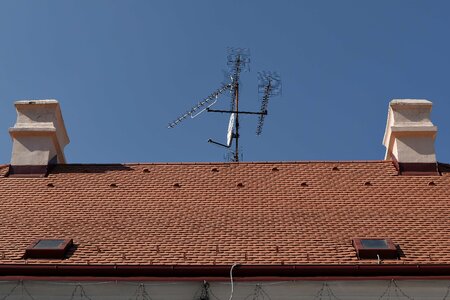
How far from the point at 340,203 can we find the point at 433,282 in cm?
304

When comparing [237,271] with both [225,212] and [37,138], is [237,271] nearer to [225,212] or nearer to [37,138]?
[225,212]

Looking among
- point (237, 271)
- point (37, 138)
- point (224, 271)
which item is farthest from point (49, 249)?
point (37, 138)

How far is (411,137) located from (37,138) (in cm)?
737

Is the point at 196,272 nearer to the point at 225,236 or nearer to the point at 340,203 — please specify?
the point at 225,236

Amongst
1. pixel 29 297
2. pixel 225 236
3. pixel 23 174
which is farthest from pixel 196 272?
pixel 23 174

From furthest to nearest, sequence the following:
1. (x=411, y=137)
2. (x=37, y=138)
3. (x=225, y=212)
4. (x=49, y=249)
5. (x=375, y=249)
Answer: (x=37, y=138) < (x=411, y=137) < (x=225, y=212) < (x=49, y=249) < (x=375, y=249)

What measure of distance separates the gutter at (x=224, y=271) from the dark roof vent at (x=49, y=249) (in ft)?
1.64

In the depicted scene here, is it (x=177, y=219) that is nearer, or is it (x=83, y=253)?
(x=83, y=253)

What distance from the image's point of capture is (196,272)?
1060cm

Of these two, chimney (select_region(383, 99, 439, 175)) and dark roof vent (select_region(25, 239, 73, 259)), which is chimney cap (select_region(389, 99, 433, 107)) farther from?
dark roof vent (select_region(25, 239, 73, 259))

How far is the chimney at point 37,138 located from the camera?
1545 cm

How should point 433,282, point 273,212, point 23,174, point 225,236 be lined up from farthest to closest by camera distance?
point 23,174 < point 273,212 < point 225,236 < point 433,282

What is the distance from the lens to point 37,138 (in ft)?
53.3

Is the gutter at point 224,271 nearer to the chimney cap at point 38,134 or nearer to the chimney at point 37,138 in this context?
the chimney at point 37,138
